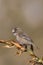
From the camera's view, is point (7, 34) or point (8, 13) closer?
point (7, 34)

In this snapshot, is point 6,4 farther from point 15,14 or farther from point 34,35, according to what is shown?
point 34,35

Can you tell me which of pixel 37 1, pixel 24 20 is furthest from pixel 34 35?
pixel 37 1

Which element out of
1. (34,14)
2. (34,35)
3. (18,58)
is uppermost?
(34,14)

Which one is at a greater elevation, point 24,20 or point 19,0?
point 19,0

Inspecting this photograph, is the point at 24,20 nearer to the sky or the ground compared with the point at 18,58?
nearer to the sky

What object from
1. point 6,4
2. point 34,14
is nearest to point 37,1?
point 34,14

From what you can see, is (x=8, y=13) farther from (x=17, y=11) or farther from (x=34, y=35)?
(x=34, y=35)
